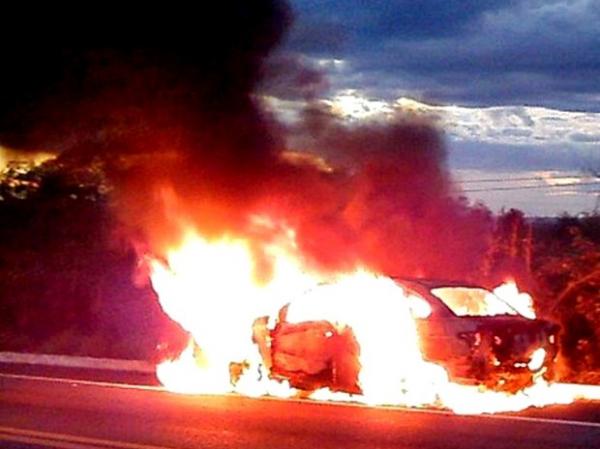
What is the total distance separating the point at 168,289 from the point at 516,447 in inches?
342

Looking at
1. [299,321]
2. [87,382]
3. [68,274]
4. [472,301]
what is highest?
[68,274]

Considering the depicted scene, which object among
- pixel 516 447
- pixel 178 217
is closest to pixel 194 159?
pixel 178 217

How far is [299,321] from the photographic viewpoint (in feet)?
56.9

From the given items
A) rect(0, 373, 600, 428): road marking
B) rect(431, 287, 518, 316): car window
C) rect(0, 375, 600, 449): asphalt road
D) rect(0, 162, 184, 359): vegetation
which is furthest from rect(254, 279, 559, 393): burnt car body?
rect(0, 162, 184, 359): vegetation

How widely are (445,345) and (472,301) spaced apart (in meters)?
1.24

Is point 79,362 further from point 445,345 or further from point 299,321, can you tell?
point 445,345

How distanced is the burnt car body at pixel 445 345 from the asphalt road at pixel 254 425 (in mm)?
662

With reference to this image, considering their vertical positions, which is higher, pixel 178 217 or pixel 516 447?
pixel 178 217

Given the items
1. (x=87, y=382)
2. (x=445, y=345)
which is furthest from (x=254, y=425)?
(x=87, y=382)

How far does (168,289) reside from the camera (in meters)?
20.5

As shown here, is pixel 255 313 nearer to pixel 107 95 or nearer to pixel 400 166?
pixel 400 166

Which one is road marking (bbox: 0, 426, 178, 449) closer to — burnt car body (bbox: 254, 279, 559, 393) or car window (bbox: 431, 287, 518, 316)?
burnt car body (bbox: 254, 279, 559, 393)

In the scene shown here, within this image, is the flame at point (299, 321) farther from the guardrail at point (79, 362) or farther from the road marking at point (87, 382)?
the guardrail at point (79, 362)

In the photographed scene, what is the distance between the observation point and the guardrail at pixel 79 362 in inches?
875
